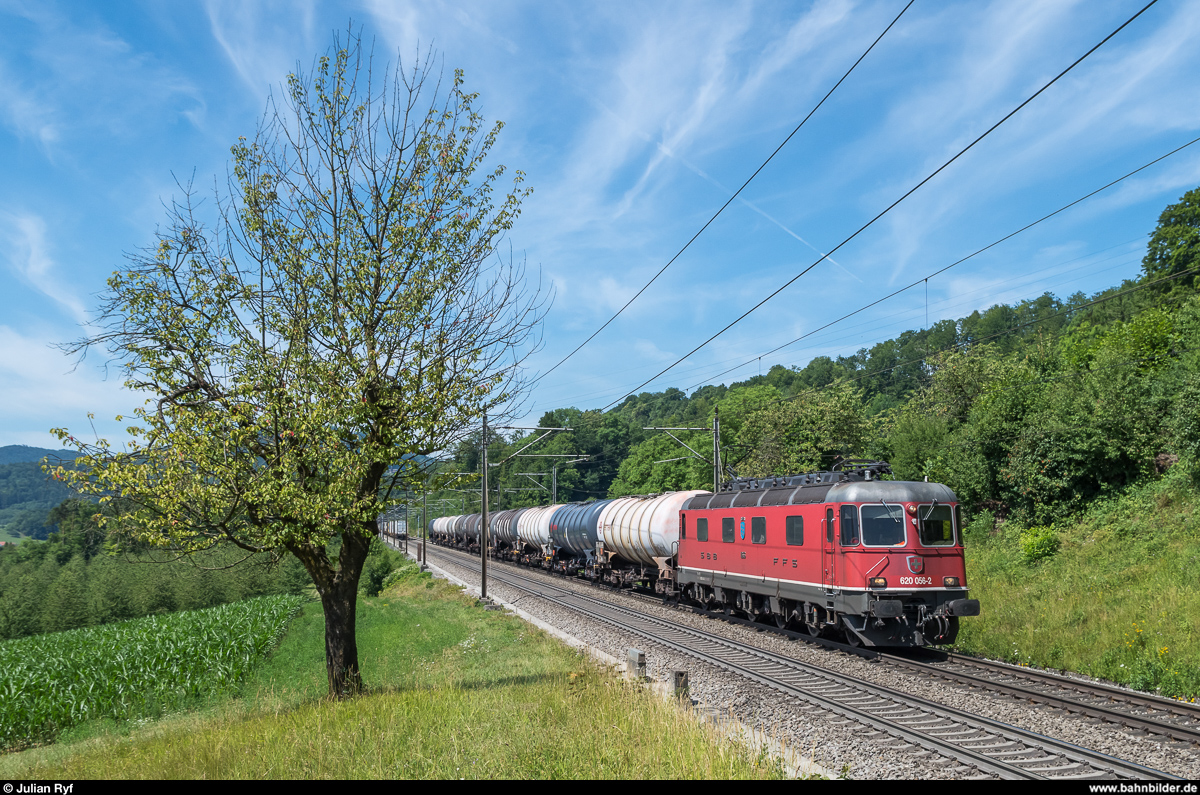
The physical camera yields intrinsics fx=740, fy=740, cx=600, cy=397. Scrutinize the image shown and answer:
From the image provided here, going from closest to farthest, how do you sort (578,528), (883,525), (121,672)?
(883,525) → (121,672) → (578,528)

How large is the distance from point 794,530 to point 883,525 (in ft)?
7.27

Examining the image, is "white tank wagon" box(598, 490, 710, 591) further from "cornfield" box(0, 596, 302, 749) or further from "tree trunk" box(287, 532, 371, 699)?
"tree trunk" box(287, 532, 371, 699)

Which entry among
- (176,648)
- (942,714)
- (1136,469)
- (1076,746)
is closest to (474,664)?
(942,714)

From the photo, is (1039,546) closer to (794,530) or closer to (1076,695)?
(794,530)

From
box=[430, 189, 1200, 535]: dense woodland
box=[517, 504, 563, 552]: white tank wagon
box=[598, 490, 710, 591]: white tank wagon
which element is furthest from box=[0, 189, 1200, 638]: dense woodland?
box=[598, 490, 710, 591]: white tank wagon

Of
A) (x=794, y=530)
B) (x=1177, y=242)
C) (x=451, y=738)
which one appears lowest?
(x=451, y=738)

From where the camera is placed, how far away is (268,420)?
404 inches

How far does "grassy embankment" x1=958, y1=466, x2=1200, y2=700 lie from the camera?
12.3 meters

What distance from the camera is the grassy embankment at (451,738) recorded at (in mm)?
7176

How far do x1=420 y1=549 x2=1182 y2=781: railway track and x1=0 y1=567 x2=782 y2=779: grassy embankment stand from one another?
2570 millimetres

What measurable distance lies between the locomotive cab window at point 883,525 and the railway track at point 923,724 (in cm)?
279

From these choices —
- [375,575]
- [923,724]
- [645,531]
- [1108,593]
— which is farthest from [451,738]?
[375,575]

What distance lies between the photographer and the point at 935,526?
47.5ft

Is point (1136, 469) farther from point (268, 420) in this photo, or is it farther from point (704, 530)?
point (268, 420)
